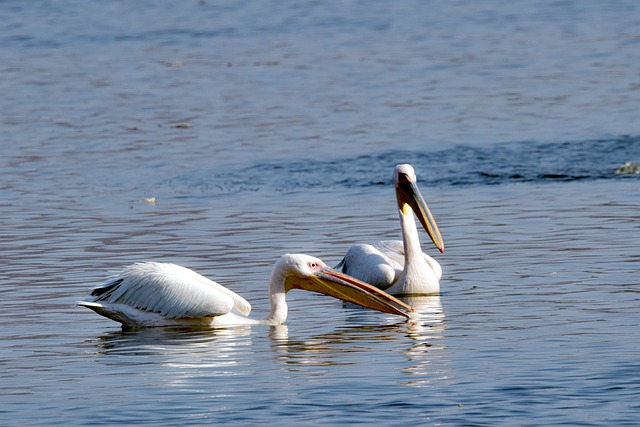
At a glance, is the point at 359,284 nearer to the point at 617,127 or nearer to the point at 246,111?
the point at 617,127

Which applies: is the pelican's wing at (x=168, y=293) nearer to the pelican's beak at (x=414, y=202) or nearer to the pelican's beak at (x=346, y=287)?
the pelican's beak at (x=346, y=287)

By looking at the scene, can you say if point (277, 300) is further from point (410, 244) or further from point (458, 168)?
point (458, 168)

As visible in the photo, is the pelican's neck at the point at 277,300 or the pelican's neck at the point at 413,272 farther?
the pelican's neck at the point at 413,272

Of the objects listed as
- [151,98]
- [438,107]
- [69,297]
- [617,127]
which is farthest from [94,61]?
[69,297]

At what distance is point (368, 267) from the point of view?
9.17m

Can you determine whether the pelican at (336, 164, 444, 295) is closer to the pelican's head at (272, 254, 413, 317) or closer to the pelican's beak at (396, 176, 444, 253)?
the pelican's beak at (396, 176, 444, 253)

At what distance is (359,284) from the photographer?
8.34 metres

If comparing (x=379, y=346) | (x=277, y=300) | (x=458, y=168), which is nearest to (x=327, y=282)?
(x=277, y=300)

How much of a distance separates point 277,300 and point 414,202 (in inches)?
69.5

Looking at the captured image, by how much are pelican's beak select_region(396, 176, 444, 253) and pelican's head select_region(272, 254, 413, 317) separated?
1.16 metres

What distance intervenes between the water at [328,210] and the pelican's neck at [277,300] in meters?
0.08

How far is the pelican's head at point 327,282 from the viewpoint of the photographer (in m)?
8.27

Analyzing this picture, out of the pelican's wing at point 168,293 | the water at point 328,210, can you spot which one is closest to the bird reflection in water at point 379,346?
the water at point 328,210

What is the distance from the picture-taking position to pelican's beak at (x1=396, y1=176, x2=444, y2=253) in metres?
9.43
